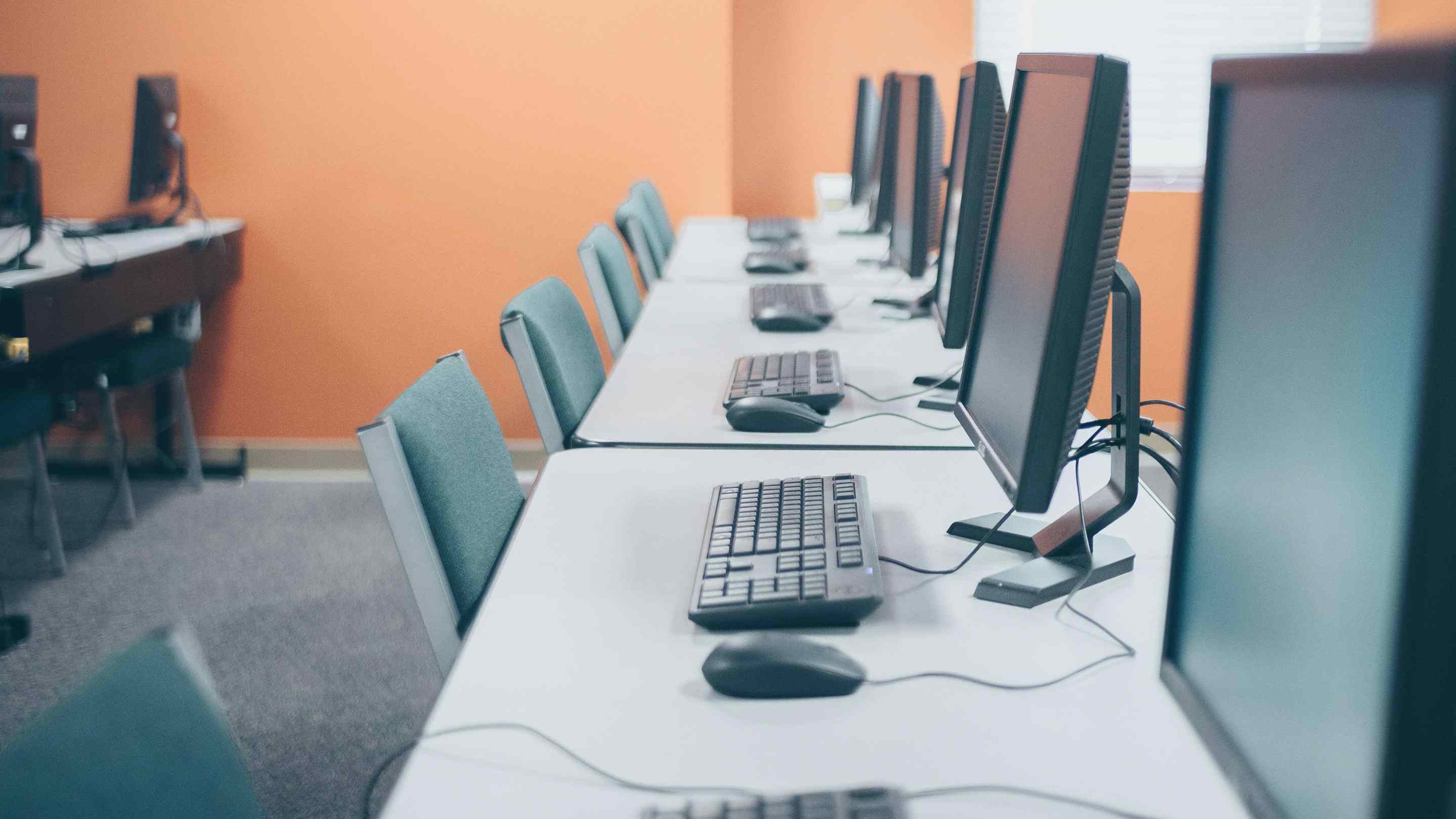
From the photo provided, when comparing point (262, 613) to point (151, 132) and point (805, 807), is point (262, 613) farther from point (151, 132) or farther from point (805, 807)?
point (805, 807)

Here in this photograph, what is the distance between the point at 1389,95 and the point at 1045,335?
1.53ft

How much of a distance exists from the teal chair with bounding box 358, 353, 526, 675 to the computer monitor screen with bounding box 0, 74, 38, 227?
2.15 meters

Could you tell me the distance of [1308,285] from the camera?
556 mm

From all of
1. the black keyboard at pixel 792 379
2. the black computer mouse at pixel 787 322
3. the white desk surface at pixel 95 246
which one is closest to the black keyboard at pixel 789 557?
the black keyboard at pixel 792 379

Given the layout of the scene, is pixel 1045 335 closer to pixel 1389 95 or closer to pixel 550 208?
pixel 1389 95

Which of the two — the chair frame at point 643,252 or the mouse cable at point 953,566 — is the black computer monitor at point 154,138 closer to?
the chair frame at point 643,252

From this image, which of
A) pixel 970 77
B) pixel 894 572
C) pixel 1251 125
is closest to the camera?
pixel 1251 125

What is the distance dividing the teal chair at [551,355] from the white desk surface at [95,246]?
5.17ft

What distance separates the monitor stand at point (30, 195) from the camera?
293cm

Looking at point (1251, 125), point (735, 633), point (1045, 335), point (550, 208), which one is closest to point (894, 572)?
point (735, 633)

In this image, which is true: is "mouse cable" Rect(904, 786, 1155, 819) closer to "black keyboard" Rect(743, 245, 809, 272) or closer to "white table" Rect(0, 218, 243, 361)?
"black keyboard" Rect(743, 245, 809, 272)

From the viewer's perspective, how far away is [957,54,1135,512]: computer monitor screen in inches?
34.4

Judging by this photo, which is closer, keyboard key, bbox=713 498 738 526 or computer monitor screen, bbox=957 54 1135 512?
computer monitor screen, bbox=957 54 1135 512

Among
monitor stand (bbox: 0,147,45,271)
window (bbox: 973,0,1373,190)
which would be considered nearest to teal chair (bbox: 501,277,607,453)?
monitor stand (bbox: 0,147,45,271)
